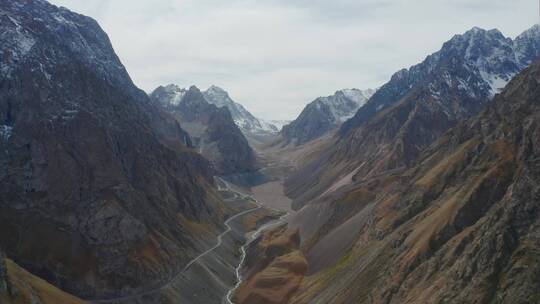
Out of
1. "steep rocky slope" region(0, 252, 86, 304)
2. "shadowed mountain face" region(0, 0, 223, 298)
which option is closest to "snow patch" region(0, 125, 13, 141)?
"shadowed mountain face" region(0, 0, 223, 298)

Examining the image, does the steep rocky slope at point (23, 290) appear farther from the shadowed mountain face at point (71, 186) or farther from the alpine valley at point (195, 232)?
the shadowed mountain face at point (71, 186)

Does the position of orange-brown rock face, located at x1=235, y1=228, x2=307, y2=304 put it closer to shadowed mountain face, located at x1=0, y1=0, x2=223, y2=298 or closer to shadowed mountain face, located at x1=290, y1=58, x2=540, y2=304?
shadowed mountain face, located at x1=290, y1=58, x2=540, y2=304

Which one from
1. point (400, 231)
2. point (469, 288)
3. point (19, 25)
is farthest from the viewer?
point (19, 25)

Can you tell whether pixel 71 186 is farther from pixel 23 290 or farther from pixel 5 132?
pixel 23 290

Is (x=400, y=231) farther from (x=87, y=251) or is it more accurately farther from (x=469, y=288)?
(x=87, y=251)

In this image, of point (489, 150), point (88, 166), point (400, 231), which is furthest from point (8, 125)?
point (489, 150)
